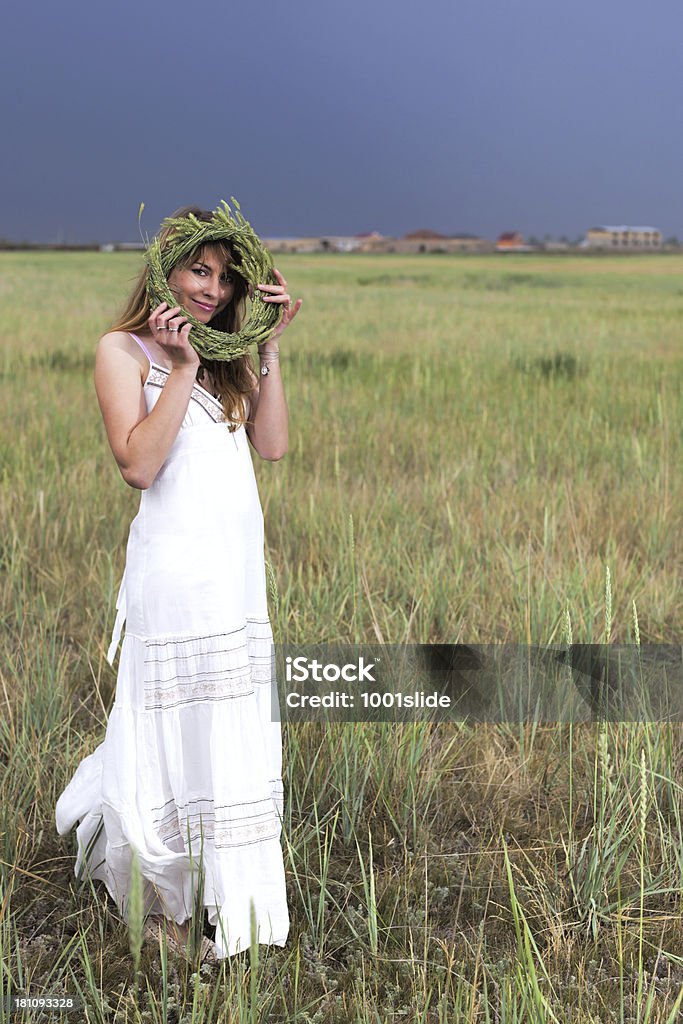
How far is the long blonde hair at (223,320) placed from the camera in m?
1.44

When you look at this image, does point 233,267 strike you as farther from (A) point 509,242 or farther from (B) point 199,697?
(A) point 509,242

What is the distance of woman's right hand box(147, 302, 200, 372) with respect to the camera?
1.34 meters

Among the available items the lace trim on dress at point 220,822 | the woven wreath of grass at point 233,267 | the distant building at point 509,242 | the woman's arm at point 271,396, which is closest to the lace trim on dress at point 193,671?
the lace trim on dress at point 220,822

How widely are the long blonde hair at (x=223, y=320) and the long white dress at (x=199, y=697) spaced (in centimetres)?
4

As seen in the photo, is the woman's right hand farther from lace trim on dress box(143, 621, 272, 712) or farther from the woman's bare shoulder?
lace trim on dress box(143, 621, 272, 712)

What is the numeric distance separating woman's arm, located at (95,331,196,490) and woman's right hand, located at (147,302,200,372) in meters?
→ 0.01

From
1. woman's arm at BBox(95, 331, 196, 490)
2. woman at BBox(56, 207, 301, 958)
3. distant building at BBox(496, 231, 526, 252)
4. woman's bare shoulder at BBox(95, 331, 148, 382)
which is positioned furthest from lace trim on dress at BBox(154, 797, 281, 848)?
distant building at BBox(496, 231, 526, 252)

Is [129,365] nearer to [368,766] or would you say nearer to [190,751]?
[190,751]

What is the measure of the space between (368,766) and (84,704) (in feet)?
2.60

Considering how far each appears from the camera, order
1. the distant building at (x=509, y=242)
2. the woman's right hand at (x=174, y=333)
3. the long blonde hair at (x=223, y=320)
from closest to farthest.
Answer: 1. the woman's right hand at (x=174, y=333)
2. the long blonde hair at (x=223, y=320)
3. the distant building at (x=509, y=242)

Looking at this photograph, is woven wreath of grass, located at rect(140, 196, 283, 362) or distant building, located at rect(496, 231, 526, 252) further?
distant building, located at rect(496, 231, 526, 252)

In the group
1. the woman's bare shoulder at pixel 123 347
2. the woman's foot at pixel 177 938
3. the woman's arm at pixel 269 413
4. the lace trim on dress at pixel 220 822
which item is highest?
the woman's bare shoulder at pixel 123 347

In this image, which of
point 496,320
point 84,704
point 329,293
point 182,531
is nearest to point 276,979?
point 182,531

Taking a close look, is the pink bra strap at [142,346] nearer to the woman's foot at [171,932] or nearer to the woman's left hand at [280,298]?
the woman's left hand at [280,298]
